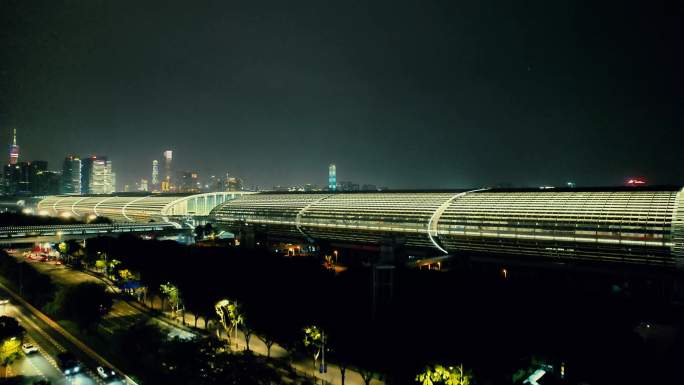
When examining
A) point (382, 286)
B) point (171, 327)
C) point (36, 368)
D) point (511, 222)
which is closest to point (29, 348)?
point (36, 368)

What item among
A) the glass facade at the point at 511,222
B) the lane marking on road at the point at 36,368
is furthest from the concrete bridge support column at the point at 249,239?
the lane marking on road at the point at 36,368

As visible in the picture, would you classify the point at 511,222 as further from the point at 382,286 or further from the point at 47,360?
the point at 47,360

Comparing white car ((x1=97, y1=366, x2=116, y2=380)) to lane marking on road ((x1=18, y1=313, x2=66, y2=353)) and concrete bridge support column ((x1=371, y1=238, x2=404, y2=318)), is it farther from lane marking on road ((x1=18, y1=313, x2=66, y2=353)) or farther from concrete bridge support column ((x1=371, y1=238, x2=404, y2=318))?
concrete bridge support column ((x1=371, y1=238, x2=404, y2=318))

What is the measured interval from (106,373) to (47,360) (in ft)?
18.1

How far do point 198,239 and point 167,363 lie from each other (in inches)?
1937

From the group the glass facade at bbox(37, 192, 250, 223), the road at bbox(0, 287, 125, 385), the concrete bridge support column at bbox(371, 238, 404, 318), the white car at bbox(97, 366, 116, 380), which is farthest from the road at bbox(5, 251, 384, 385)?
the glass facade at bbox(37, 192, 250, 223)

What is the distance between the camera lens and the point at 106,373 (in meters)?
24.7

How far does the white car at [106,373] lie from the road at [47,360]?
0.27m

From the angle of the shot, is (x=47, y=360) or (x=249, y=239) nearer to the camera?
(x=47, y=360)

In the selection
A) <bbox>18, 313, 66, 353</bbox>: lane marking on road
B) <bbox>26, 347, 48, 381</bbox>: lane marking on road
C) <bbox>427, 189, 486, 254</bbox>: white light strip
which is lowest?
<bbox>26, 347, 48, 381</bbox>: lane marking on road

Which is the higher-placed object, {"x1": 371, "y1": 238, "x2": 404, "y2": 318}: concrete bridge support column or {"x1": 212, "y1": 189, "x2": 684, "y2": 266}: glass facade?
{"x1": 212, "y1": 189, "x2": 684, "y2": 266}: glass facade

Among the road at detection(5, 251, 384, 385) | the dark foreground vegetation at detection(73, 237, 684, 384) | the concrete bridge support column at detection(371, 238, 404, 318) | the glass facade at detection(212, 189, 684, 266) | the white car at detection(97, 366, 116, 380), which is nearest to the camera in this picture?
the dark foreground vegetation at detection(73, 237, 684, 384)

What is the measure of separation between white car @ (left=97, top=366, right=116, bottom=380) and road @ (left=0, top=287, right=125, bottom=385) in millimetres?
272

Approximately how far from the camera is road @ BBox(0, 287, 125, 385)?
81.0 ft
